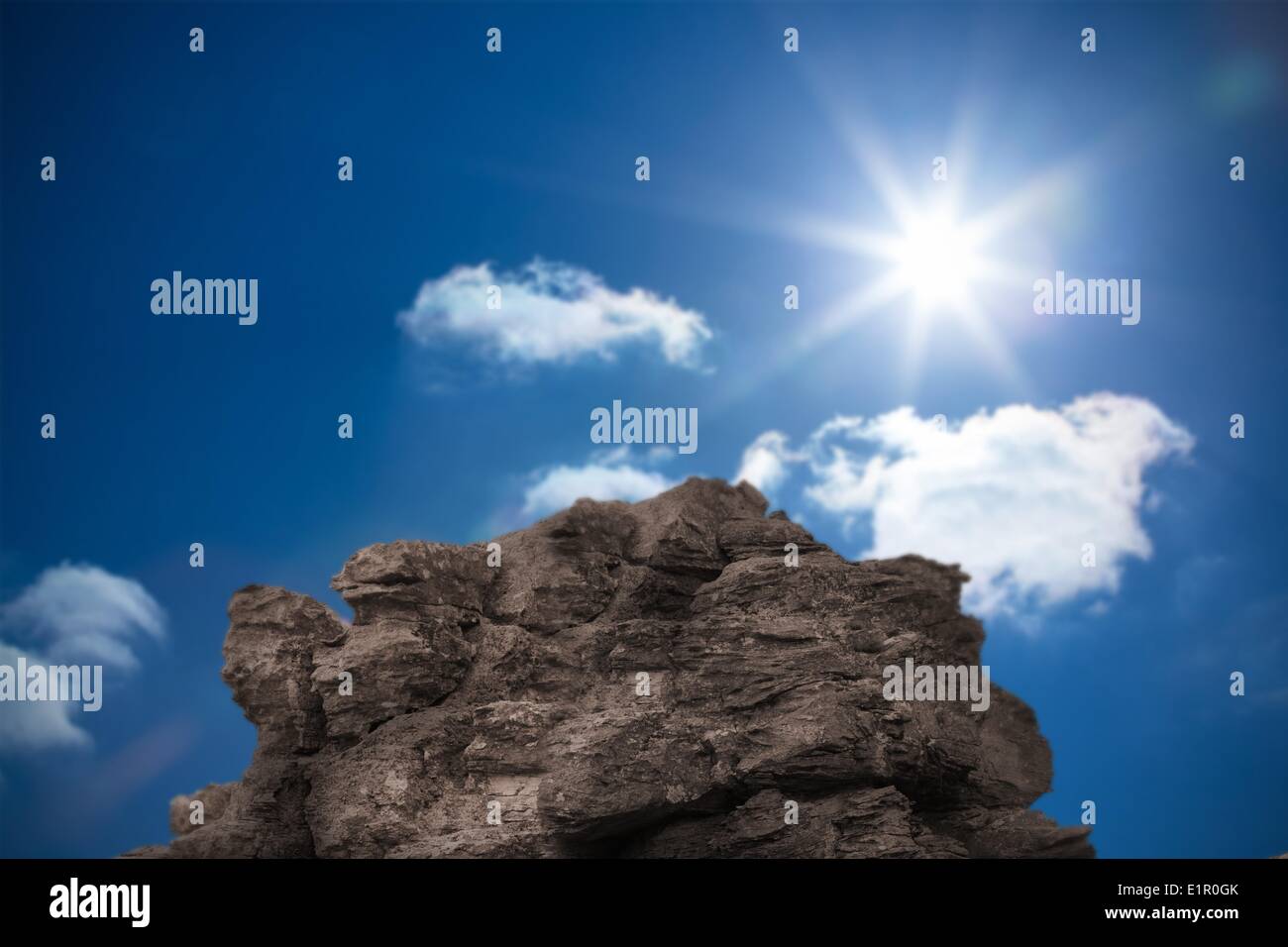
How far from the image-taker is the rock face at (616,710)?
22.0 metres

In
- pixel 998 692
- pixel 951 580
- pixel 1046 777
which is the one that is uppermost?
pixel 951 580

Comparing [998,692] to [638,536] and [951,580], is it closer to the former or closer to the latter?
[951,580]

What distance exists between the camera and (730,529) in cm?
2645

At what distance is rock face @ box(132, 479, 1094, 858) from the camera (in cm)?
2202

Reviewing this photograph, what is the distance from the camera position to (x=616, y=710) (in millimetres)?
23047
